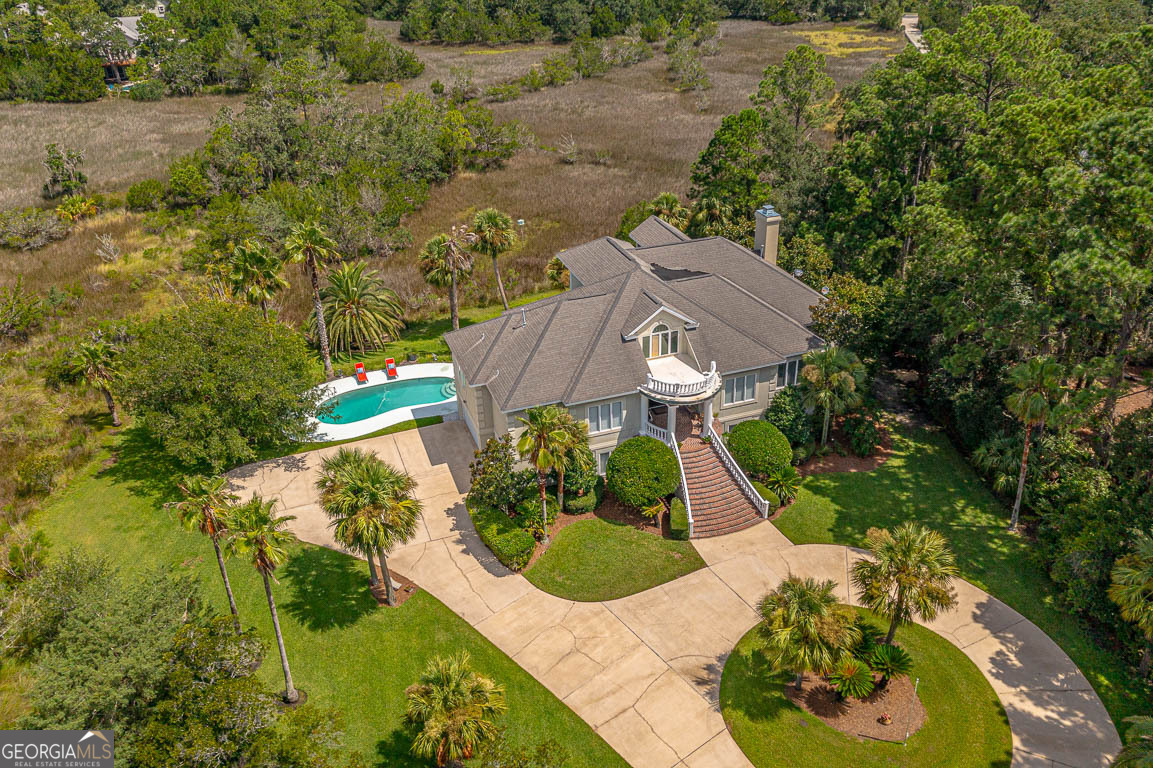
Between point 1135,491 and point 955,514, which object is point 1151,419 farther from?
point 955,514

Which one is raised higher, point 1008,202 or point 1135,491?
point 1008,202

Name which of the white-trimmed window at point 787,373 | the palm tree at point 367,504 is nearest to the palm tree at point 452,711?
the palm tree at point 367,504

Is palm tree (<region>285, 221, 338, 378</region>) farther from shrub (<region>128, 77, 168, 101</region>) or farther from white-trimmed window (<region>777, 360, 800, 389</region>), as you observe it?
shrub (<region>128, 77, 168, 101</region>)

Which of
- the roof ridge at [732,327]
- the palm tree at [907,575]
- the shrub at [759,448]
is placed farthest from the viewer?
the roof ridge at [732,327]

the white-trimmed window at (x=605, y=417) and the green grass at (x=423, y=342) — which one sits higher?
the white-trimmed window at (x=605, y=417)

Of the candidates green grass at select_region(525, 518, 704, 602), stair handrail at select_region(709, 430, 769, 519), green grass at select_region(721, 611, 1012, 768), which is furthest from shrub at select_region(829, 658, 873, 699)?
stair handrail at select_region(709, 430, 769, 519)

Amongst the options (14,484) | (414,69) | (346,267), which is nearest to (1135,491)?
(346,267)

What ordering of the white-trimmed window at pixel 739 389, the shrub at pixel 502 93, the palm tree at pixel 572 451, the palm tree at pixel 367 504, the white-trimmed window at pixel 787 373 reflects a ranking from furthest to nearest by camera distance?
the shrub at pixel 502 93
the white-trimmed window at pixel 787 373
the white-trimmed window at pixel 739 389
the palm tree at pixel 572 451
the palm tree at pixel 367 504

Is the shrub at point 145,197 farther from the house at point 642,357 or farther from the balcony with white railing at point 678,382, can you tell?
the balcony with white railing at point 678,382
